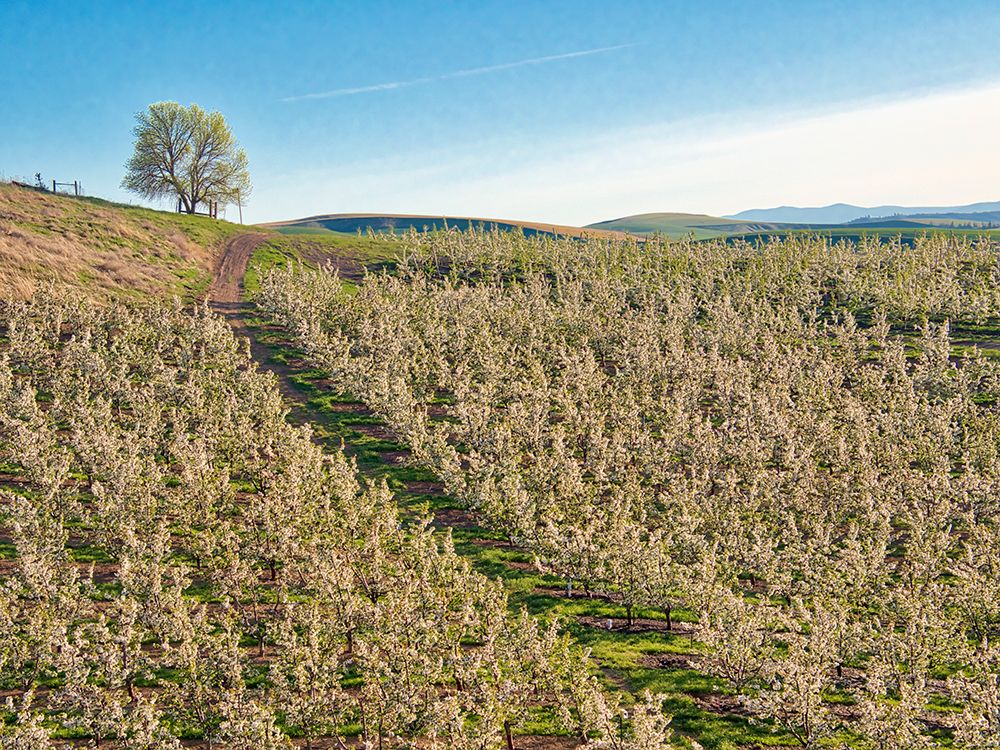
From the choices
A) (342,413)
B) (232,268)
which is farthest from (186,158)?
(342,413)

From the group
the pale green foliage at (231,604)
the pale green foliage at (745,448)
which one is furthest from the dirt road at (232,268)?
the pale green foliage at (231,604)

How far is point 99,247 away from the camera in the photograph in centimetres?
11294

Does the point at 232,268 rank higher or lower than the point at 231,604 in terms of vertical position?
higher

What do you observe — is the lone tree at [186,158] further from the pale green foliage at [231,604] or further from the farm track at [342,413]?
the pale green foliage at [231,604]

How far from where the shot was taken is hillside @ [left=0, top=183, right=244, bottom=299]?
9550 cm

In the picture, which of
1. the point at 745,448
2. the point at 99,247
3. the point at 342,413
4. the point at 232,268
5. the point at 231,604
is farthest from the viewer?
the point at 232,268

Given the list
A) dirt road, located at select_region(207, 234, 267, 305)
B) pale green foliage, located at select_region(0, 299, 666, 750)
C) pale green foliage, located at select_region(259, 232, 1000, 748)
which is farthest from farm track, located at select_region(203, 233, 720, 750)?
pale green foliage, located at select_region(0, 299, 666, 750)

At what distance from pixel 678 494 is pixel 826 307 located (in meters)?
83.8

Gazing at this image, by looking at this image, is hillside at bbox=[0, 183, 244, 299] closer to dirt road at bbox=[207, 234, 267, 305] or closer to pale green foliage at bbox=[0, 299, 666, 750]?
dirt road at bbox=[207, 234, 267, 305]

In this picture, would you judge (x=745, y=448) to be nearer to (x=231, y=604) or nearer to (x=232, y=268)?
(x=231, y=604)

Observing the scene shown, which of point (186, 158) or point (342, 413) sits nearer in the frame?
point (342, 413)

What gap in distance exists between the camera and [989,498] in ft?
168

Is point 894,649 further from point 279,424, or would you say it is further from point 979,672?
point 279,424

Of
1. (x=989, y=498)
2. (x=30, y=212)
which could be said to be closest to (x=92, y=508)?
(x=989, y=498)
